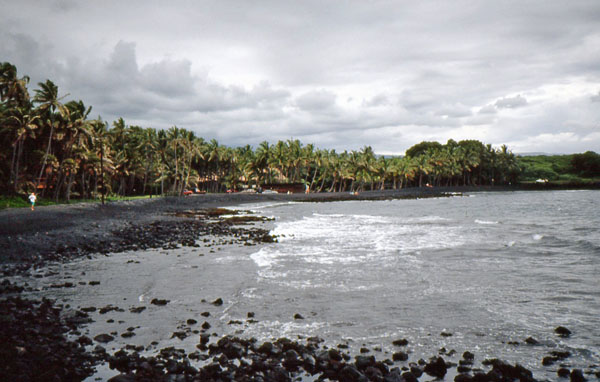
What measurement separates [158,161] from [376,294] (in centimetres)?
8798

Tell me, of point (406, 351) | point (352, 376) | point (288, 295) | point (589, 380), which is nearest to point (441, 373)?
point (406, 351)

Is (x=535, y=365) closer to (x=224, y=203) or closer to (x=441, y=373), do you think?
(x=441, y=373)

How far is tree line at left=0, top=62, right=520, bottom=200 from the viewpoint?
50.2m

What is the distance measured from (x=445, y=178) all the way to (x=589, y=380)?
166012 mm

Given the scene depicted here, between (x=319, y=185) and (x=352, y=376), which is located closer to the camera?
(x=352, y=376)

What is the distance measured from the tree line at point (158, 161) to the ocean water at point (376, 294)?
116ft

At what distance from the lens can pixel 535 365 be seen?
844 cm

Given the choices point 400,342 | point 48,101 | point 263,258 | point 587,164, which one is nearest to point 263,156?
point 48,101

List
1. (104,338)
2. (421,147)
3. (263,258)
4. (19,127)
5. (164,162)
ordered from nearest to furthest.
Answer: (104,338)
(263,258)
(19,127)
(164,162)
(421,147)

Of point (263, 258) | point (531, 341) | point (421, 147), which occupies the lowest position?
point (263, 258)

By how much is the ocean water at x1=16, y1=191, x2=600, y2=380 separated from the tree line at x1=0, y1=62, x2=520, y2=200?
3530cm

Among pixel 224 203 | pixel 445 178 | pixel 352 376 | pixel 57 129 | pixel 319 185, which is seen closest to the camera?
pixel 352 376

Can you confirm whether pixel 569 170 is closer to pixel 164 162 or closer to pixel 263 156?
pixel 263 156

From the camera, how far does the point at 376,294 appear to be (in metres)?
14.0
